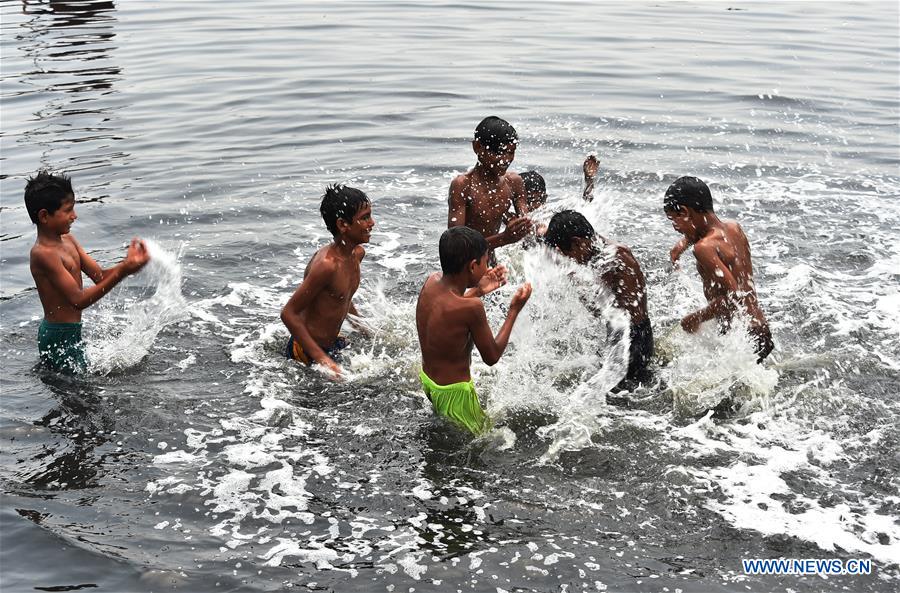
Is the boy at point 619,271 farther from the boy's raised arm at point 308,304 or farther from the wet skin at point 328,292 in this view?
the boy's raised arm at point 308,304

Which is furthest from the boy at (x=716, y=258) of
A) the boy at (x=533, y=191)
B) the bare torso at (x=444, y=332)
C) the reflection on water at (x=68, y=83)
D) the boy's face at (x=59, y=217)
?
the reflection on water at (x=68, y=83)

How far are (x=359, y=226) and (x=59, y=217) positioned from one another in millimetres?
1930

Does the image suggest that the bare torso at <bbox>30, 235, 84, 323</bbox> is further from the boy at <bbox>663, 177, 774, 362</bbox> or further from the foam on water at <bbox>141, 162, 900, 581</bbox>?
the boy at <bbox>663, 177, 774, 362</bbox>

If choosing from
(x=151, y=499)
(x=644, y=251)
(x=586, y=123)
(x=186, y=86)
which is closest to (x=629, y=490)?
(x=151, y=499)

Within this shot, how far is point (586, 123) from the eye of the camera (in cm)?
1255

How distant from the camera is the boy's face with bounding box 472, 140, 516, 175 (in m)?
7.02

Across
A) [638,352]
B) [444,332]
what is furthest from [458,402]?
[638,352]

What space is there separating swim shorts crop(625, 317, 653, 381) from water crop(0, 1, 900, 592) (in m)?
0.13

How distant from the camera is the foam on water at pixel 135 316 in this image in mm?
6590

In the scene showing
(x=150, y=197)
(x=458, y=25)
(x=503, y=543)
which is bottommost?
(x=503, y=543)

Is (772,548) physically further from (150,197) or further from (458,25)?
(458,25)

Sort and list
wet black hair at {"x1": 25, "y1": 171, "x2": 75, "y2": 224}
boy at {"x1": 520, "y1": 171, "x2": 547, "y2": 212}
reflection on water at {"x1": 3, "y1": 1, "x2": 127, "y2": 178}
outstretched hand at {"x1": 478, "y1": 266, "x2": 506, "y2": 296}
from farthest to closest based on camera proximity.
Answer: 1. reflection on water at {"x1": 3, "y1": 1, "x2": 127, "y2": 178}
2. boy at {"x1": 520, "y1": 171, "x2": 547, "y2": 212}
3. wet black hair at {"x1": 25, "y1": 171, "x2": 75, "y2": 224}
4. outstretched hand at {"x1": 478, "y1": 266, "x2": 506, "y2": 296}

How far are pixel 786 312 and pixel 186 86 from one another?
10.3 m

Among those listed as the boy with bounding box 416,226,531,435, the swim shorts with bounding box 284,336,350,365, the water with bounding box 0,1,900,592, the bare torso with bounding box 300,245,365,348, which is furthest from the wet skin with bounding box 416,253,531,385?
the swim shorts with bounding box 284,336,350,365
